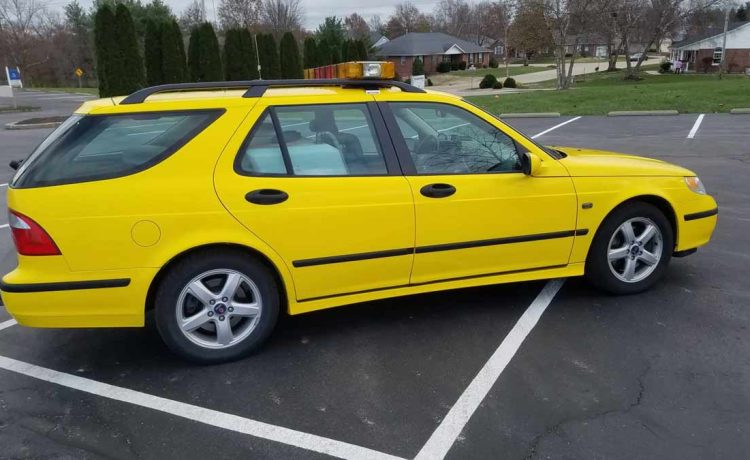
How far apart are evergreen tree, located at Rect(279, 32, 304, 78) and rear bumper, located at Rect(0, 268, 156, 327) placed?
99.4 feet

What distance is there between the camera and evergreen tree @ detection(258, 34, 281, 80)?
1254 inches

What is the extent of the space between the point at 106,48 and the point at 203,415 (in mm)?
25633

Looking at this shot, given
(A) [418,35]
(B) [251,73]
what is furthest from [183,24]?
(B) [251,73]

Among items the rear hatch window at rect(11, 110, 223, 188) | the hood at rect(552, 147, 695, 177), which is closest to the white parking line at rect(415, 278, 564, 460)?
the hood at rect(552, 147, 695, 177)

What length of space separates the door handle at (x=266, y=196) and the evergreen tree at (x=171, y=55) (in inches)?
1047

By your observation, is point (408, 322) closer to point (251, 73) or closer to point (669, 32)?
point (251, 73)

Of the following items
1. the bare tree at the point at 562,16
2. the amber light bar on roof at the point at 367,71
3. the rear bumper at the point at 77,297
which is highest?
the bare tree at the point at 562,16

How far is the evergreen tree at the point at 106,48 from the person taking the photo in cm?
2464

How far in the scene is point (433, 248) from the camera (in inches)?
153

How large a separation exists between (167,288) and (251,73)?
29.2 m

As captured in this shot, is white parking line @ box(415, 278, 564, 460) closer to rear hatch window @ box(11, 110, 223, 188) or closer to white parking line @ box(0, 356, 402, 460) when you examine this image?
white parking line @ box(0, 356, 402, 460)

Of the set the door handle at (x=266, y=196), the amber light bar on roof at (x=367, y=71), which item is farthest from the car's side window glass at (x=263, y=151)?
the amber light bar on roof at (x=367, y=71)

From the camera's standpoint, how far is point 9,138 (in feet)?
56.9

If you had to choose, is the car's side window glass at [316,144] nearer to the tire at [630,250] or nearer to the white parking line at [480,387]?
the white parking line at [480,387]
